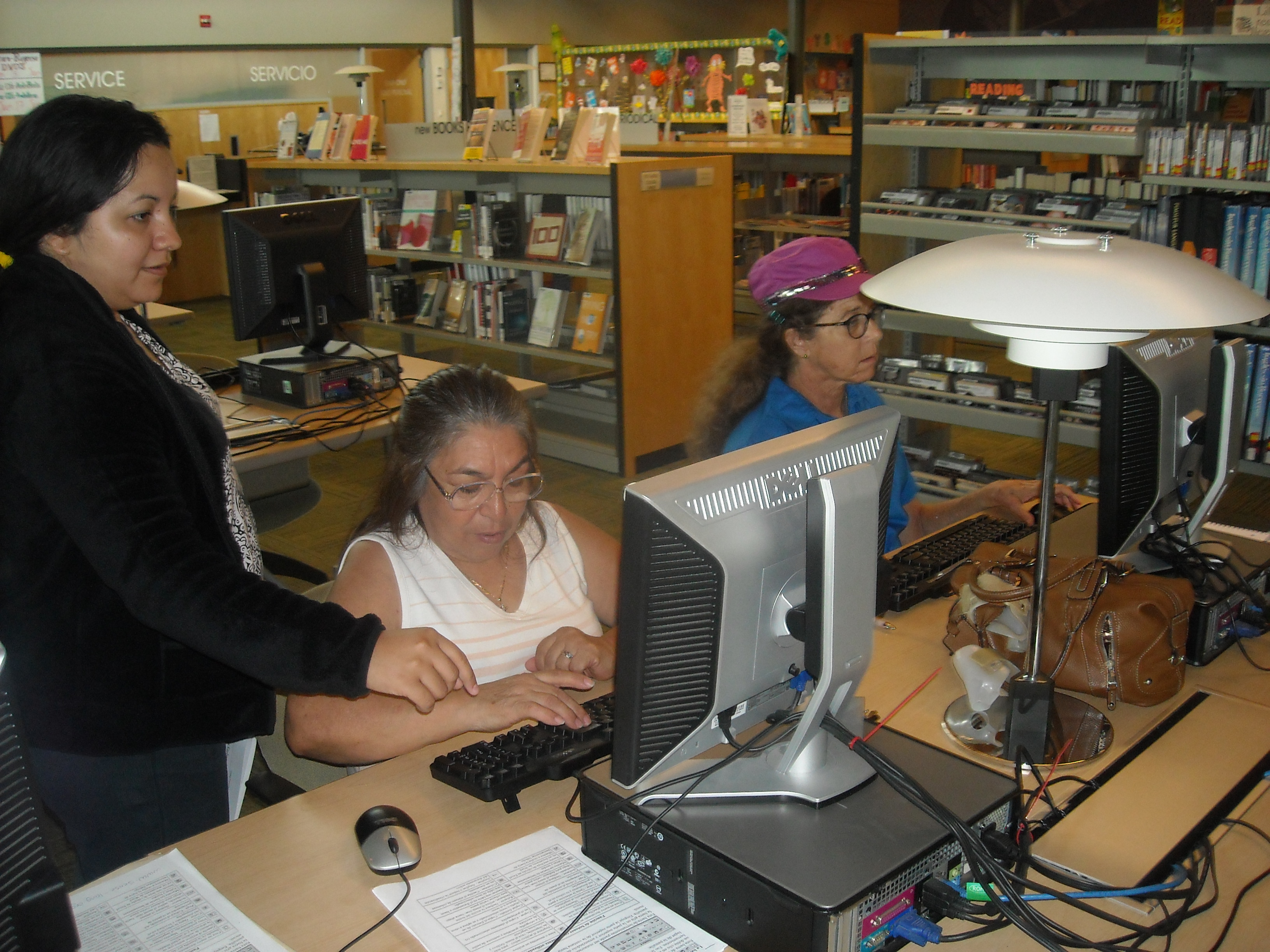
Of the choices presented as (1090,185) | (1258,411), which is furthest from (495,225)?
(1258,411)

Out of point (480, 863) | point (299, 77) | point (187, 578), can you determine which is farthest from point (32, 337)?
point (299, 77)

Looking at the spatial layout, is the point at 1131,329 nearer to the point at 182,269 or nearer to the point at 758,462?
the point at 758,462

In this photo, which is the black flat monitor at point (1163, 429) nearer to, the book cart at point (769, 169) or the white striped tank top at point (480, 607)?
the white striped tank top at point (480, 607)

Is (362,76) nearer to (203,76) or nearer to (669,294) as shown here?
(203,76)

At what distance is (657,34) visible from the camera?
41.5 feet

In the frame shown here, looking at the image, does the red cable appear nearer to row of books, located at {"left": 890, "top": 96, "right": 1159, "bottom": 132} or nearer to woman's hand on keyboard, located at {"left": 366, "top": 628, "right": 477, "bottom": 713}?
woman's hand on keyboard, located at {"left": 366, "top": 628, "right": 477, "bottom": 713}

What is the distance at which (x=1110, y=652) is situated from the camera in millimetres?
1558

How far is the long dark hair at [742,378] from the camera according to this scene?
7.50 ft

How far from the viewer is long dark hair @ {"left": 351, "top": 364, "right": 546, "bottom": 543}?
169 cm

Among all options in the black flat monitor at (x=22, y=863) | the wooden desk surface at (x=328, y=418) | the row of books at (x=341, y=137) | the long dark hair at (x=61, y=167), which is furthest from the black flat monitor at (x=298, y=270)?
the row of books at (x=341, y=137)

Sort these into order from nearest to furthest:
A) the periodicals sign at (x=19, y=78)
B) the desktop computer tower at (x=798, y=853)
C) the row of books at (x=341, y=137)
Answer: the desktop computer tower at (x=798, y=853), the periodicals sign at (x=19, y=78), the row of books at (x=341, y=137)

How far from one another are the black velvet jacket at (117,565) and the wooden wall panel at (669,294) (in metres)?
3.38

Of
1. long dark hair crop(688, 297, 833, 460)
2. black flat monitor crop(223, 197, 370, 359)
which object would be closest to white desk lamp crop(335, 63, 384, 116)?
black flat monitor crop(223, 197, 370, 359)

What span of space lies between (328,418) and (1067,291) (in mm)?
2374
